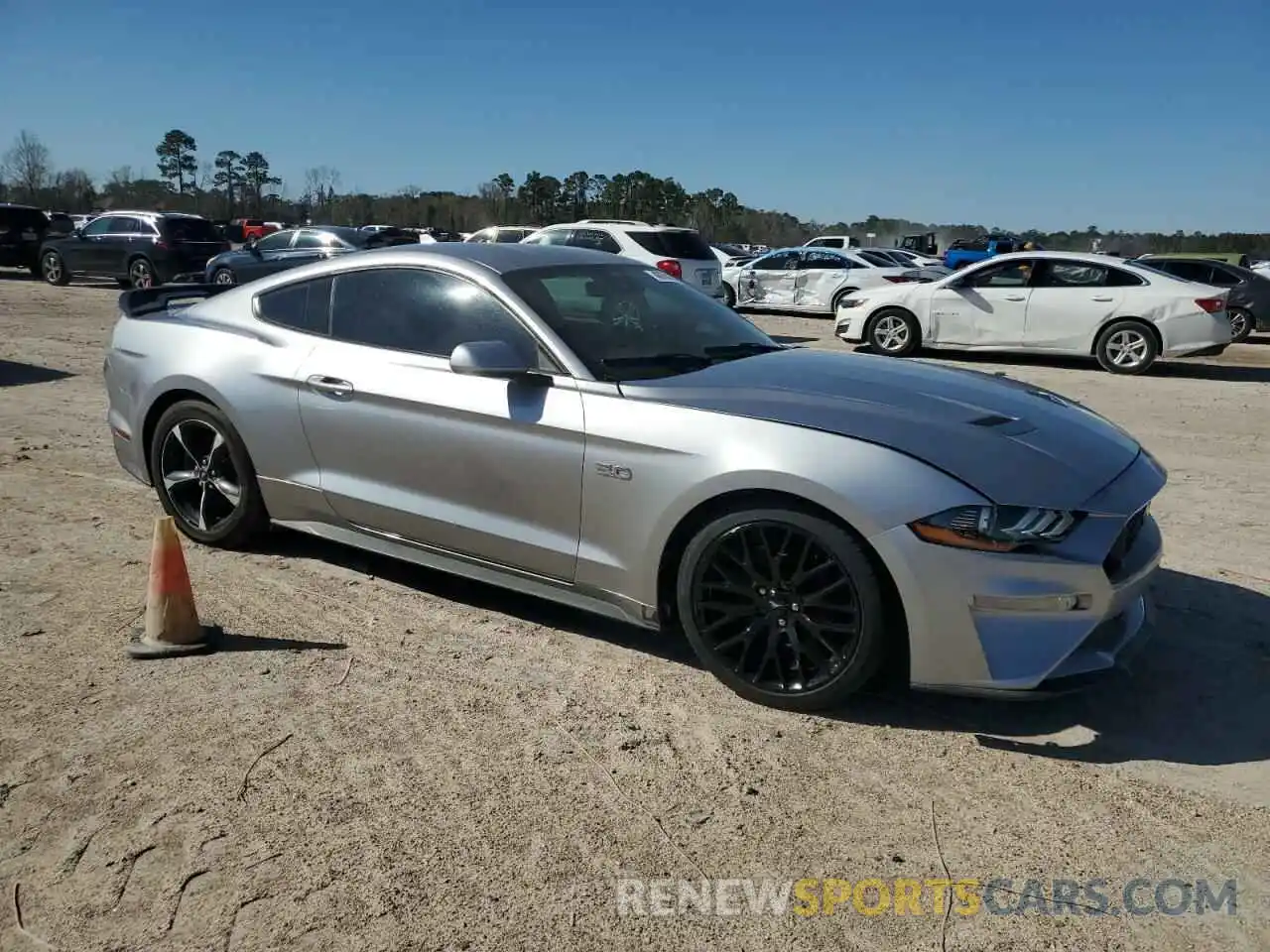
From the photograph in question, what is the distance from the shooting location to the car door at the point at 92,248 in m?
21.5

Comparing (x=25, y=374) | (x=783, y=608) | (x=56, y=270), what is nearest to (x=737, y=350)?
(x=783, y=608)

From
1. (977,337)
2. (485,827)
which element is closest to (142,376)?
(485,827)

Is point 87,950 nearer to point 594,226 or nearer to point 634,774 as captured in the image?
point 634,774

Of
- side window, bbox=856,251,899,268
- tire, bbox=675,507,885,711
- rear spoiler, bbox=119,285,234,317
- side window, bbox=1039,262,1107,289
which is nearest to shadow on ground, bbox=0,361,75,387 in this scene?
rear spoiler, bbox=119,285,234,317

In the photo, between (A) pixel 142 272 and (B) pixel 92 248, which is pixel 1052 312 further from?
(B) pixel 92 248

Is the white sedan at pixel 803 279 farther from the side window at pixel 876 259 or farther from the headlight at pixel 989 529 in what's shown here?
the headlight at pixel 989 529

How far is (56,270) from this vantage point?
2252cm

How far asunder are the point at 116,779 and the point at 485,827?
3.83 ft

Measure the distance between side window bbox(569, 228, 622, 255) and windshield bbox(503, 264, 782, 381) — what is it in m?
11.1

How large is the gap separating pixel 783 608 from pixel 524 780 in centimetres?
102

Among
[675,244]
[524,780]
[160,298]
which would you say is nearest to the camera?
[524,780]

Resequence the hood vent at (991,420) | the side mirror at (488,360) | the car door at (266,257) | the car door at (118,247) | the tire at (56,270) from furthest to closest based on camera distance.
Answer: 1. the tire at (56,270)
2. the car door at (118,247)
3. the car door at (266,257)
4. the side mirror at (488,360)
5. the hood vent at (991,420)

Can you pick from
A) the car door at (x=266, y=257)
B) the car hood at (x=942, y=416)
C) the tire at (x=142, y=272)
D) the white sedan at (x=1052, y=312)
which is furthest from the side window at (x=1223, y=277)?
the tire at (x=142, y=272)

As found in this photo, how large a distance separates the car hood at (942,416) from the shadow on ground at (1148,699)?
0.72 metres
